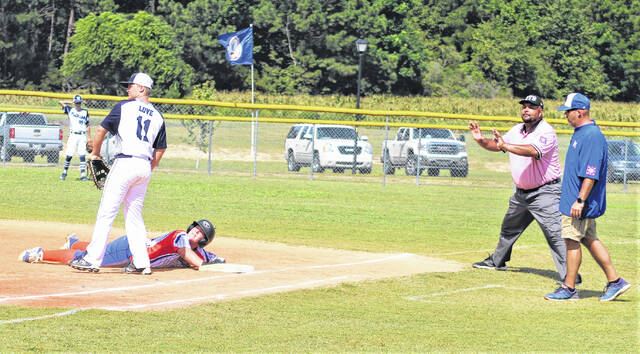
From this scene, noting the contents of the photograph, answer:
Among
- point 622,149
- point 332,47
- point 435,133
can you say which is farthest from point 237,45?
point 332,47

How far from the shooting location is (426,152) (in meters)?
27.2

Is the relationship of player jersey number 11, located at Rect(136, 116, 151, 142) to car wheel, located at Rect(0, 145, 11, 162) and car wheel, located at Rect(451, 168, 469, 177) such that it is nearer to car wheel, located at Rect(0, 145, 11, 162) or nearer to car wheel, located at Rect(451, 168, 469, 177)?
car wheel, located at Rect(0, 145, 11, 162)

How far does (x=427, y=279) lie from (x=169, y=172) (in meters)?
17.4

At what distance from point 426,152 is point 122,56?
41.2 m

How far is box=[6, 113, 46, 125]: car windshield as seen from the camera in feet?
87.1

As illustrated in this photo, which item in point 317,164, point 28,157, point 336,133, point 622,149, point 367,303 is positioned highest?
point 336,133

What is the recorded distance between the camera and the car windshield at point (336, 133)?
91.0ft

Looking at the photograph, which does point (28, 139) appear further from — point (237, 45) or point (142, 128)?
point (142, 128)

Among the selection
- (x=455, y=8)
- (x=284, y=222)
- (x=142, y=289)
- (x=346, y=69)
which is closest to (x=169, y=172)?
(x=284, y=222)

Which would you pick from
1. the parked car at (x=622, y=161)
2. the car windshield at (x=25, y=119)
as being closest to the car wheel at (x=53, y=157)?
the car windshield at (x=25, y=119)

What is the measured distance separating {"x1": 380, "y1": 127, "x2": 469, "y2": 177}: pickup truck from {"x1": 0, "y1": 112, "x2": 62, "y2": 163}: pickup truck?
996 cm

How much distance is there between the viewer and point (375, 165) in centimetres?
2942

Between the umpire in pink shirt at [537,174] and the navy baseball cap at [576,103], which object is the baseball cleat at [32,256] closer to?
the umpire in pink shirt at [537,174]

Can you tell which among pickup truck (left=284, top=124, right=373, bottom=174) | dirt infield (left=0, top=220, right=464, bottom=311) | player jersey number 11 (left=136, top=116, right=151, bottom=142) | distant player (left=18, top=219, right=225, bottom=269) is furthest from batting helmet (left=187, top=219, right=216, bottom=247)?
pickup truck (left=284, top=124, right=373, bottom=174)
